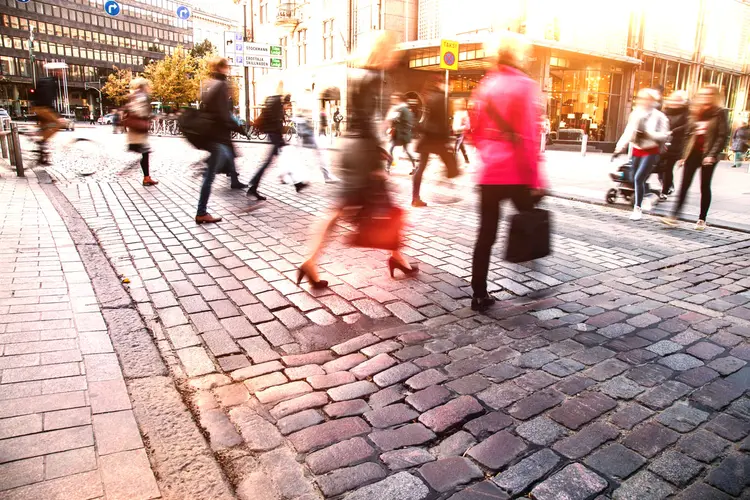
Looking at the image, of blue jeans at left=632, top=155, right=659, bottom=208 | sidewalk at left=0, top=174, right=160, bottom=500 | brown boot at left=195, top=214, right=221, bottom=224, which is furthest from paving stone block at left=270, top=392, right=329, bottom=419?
blue jeans at left=632, top=155, right=659, bottom=208

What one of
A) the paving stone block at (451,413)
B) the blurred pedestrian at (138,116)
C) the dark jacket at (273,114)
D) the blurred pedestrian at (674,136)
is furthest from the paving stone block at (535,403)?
the blurred pedestrian at (138,116)

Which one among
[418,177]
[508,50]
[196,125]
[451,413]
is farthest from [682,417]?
[196,125]

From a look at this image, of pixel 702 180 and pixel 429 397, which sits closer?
pixel 429 397

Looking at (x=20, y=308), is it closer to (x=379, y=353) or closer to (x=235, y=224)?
(x=379, y=353)

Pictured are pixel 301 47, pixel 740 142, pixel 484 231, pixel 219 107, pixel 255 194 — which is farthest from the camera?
pixel 301 47

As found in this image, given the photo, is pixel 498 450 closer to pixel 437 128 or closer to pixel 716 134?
pixel 437 128

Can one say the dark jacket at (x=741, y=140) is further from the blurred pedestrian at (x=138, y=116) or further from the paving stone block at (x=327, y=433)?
the paving stone block at (x=327, y=433)

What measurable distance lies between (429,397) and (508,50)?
8.22 feet

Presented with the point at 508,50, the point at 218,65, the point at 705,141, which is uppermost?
the point at 218,65

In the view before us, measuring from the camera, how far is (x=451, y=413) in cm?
276

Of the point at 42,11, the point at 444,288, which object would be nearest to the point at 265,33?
the point at 444,288

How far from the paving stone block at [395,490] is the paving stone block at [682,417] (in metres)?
1.39

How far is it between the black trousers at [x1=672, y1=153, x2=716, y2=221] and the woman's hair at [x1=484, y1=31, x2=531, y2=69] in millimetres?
5082

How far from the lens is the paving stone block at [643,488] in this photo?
2.17 metres
